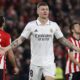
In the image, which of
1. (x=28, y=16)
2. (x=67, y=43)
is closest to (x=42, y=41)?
(x=67, y=43)

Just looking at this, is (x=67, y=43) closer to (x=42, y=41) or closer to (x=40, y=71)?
(x=42, y=41)

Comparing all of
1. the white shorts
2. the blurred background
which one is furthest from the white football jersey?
the blurred background

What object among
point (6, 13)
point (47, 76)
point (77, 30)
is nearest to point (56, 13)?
point (6, 13)

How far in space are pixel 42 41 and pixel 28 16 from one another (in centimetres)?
945

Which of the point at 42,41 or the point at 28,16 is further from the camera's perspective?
the point at 28,16

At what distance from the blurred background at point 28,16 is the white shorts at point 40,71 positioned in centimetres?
572

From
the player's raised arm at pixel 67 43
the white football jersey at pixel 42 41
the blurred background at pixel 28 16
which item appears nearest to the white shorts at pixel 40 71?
the white football jersey at pixel 42 41

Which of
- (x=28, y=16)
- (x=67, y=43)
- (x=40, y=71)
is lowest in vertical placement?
(x=40, y=71)

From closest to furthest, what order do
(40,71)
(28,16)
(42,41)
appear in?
(42,41) < (40,71) < (28,16)

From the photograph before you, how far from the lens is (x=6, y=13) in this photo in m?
19.6

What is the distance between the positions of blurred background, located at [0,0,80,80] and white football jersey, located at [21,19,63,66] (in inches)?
229

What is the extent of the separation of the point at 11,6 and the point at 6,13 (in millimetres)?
681

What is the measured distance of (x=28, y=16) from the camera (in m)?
19.9

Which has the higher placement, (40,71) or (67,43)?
(67,43)
